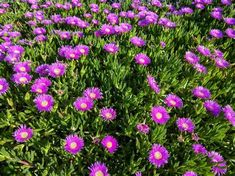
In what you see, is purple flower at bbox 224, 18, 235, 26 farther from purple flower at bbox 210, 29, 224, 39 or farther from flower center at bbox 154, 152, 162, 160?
flower center at bbox 154, 152, 162, 160

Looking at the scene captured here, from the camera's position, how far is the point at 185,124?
2.05m

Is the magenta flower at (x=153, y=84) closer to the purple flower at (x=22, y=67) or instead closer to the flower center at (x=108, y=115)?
the flower center at (x=108, y=115)

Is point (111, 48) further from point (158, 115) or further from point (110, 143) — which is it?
point (110, 143)

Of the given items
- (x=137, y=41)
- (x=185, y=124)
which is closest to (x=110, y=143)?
(x=185, y=124)

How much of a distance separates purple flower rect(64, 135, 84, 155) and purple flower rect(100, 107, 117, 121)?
0.24 meters

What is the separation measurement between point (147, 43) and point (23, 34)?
143cm

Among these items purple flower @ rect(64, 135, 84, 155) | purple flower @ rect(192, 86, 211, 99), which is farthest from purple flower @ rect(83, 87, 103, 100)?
purple flower @ rect(192, 86, 211, 99)

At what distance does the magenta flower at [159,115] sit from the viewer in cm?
200

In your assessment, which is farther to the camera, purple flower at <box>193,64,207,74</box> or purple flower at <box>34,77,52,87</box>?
purple flower at <box>193,64,207,74</box>

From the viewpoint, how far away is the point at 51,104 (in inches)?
80.7

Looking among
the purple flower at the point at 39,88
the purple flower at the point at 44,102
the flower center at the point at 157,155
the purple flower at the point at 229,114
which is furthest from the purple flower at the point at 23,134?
the purple flower at the point at 229,114

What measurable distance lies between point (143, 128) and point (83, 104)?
0.43 meters

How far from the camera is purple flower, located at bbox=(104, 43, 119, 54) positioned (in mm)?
2559

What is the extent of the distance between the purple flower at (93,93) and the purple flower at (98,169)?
0.49 m
